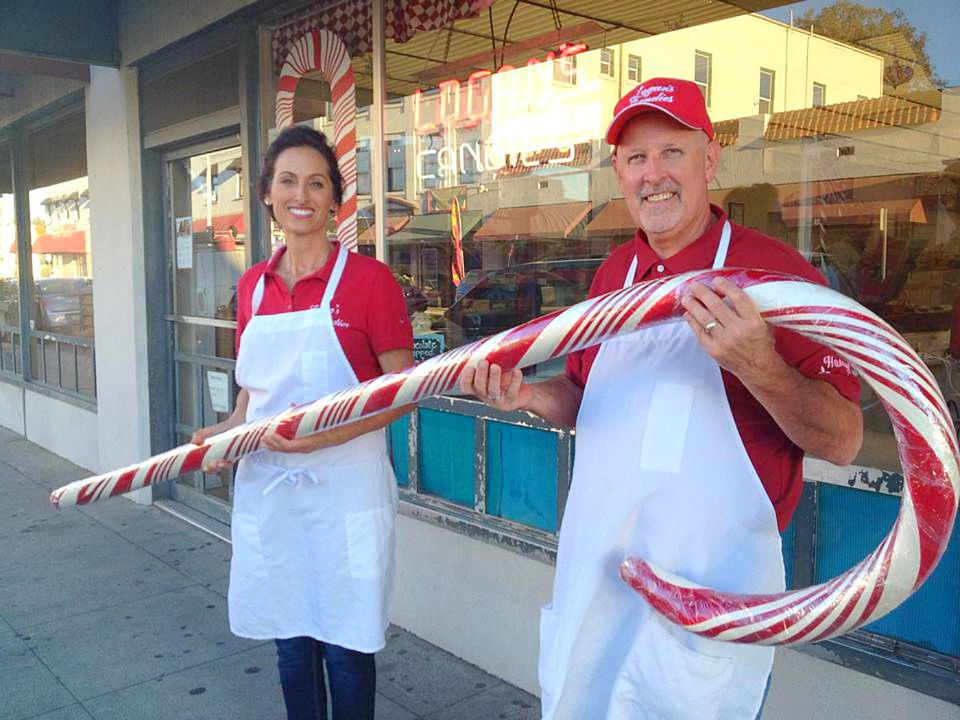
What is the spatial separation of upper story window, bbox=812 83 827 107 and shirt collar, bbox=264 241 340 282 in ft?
5.45

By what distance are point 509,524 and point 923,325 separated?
5.93ft

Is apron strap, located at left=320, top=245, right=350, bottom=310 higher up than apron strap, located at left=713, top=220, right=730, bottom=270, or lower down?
lower down

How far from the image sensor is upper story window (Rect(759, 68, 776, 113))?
3.00m

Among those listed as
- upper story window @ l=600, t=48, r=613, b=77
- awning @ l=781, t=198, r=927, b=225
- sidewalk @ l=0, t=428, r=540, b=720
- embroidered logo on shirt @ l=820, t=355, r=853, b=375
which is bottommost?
sidewalk @ l=0, t=428, r=540, b=720

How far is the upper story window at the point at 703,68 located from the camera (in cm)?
315

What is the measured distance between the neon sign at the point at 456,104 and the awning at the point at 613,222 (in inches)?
33.2

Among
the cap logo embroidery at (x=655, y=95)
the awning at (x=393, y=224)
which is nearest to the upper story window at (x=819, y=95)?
the cap logo embroidery at (x=655, y=95)

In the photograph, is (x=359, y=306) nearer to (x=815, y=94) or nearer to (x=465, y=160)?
(x=815, y=94)

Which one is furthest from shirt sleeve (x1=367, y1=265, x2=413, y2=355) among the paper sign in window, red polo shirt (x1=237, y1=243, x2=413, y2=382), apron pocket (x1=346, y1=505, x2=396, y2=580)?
the paper sign in window

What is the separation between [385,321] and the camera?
248 cm

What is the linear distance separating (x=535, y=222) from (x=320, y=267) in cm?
157

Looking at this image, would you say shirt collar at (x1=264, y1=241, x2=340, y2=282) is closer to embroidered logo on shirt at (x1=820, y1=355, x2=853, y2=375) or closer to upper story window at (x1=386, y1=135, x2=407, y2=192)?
embroidered logo on shirt at (x1=820, y1=355, x2=853, y2=375)

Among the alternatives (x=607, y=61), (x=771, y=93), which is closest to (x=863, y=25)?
(x=771, y=93)

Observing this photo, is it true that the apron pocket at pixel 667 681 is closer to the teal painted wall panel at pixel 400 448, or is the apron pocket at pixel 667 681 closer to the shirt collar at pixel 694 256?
the shirt collar at pixel 694 256
